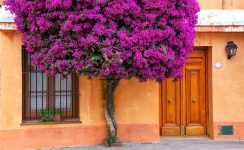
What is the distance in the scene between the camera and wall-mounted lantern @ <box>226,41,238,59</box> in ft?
35.0

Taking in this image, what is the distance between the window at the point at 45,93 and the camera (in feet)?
32.9

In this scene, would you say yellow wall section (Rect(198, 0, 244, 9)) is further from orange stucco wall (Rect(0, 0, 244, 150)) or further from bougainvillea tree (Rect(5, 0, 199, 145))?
bougainvillea tree (Rect(5, 0, 199, 145))

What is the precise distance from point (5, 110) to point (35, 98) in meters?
0.83

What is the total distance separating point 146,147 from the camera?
10039mm

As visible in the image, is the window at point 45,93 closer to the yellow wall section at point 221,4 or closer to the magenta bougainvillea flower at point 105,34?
the magenta bougainvillea flower at point 105,34

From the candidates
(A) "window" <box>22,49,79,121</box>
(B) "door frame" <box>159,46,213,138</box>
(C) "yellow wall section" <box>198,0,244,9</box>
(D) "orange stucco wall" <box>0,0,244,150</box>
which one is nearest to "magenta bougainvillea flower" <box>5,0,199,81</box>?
(D) "orange stucco wall" <box>0,0,244,150</box>

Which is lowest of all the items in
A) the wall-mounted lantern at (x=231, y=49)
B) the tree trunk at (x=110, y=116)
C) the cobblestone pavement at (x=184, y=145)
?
the cobblestone pavement at (x=184, y=145)

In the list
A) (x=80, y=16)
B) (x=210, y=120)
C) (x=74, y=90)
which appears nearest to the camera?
(x=80, y=16)

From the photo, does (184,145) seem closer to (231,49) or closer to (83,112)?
(83,112)

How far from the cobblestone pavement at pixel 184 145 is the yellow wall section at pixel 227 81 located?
25.9 inches

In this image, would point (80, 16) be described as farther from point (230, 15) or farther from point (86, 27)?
point (230, 15)

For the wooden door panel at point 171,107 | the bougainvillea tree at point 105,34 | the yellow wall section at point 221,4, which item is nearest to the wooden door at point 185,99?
the wooden door panel at point 171,107

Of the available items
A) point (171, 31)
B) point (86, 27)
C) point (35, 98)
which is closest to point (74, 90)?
point (35, 98)

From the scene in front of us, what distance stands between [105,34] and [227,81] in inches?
162
